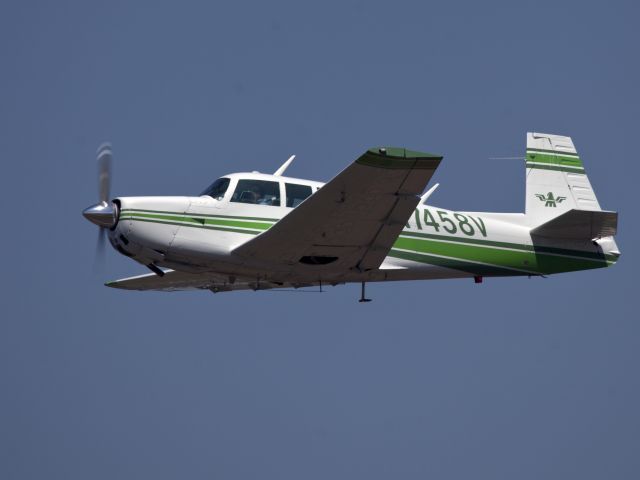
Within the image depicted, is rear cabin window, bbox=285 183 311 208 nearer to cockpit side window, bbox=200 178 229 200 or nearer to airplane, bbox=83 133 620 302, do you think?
airplane, bbox=83 133 620 302

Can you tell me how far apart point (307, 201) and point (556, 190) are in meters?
6.30

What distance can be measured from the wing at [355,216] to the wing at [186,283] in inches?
55.3

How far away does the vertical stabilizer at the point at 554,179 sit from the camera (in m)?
22.5

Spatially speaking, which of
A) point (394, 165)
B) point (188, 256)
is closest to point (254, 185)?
point (188, 256)

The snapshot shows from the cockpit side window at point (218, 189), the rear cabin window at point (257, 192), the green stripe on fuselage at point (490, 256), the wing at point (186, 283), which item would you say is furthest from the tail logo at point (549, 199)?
the cockpit side window at point (218, 189)

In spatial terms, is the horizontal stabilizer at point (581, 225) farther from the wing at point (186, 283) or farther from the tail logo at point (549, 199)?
the wing at point (186, 283)

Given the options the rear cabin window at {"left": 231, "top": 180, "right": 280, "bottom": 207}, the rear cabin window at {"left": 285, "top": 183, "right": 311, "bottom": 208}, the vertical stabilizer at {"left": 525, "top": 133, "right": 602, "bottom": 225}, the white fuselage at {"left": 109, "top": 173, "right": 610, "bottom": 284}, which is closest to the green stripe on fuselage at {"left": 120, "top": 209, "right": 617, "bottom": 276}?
the white fuselage at {"left": 109, "top": 173, "right": 610, "bottom": 284}

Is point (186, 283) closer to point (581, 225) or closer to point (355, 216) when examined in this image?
point (355, 216)

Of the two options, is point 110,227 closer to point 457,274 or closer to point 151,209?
point 151,209

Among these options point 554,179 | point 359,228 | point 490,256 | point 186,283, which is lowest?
point 186,283

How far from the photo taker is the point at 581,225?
2156 cm

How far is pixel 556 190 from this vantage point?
22734 mm

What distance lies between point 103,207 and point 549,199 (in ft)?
28.2

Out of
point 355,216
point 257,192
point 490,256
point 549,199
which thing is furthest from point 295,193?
point 549,199
